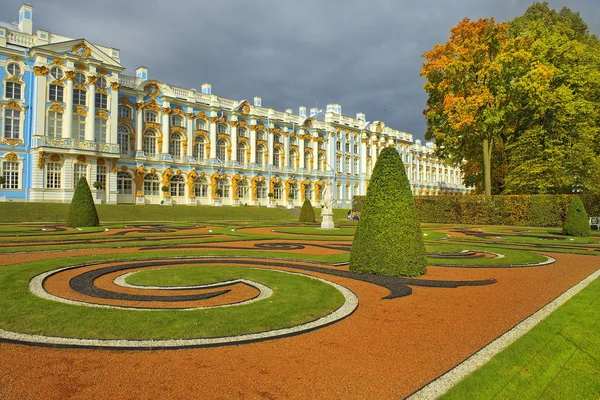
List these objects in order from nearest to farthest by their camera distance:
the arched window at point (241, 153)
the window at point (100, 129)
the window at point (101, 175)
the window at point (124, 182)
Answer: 1. the window at point (101, 175)
2. the window at point (100, 129)
3. the window at point (124, 182)
4. the arched window at point (241, 153)

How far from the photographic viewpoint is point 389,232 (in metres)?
9.50

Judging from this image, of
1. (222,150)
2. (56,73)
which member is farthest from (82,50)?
(222,150)

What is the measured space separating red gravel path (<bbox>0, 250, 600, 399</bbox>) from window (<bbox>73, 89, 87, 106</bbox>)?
142 feet

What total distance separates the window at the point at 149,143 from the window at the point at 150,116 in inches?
56.4

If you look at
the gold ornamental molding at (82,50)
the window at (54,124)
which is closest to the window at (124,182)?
the window at (54,124)

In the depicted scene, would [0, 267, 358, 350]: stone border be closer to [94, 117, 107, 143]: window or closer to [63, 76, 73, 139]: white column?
[63, 76, 73, 139]: white column

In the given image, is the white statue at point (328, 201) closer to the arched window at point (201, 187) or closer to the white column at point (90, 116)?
the white column at point (90, 116)

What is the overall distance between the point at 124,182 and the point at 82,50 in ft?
46.9

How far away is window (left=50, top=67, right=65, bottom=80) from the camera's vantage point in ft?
132

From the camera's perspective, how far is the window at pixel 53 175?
129ft

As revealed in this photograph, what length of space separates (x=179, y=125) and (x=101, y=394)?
51078 mm

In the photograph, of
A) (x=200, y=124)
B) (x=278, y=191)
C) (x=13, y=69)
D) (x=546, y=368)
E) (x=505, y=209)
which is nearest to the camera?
(x=546, y=368)

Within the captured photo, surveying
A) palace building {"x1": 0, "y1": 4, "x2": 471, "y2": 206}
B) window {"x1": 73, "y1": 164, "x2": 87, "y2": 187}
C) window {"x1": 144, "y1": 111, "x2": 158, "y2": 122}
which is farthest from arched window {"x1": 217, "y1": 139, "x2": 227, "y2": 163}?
window {"x1": 73, "y1": 164, "x2": 87, "y2": 187}

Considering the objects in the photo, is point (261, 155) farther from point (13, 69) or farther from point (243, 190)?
point (13, 69)
